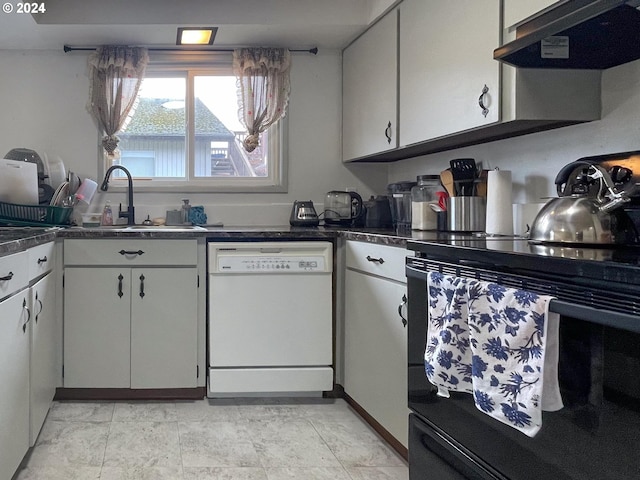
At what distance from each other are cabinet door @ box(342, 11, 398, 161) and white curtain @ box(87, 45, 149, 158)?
1.21m

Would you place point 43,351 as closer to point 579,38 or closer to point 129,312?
point 129,312

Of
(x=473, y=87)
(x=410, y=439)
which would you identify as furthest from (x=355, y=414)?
(x=473, y=87)

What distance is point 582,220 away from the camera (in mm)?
1483

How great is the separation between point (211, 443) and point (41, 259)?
3.37 ft

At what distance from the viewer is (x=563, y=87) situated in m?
1.97

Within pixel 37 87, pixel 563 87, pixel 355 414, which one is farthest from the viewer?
pixel 37 87

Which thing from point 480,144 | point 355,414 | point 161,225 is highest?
point 480,144

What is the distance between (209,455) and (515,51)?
71.4 inches

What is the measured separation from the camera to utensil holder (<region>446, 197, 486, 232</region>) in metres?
2.44

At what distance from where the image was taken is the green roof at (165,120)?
3.70 metres

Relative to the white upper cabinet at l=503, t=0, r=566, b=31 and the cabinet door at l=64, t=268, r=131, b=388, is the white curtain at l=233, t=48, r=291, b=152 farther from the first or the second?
the white upper cabinet at l=503, t=0, r=566, b=31

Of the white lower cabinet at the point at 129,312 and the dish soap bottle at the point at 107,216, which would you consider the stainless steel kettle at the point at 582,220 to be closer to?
the white lower cabinet at the point at 129,312

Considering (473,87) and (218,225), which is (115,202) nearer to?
(218,225)

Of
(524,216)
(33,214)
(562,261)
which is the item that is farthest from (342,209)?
(562,261)
